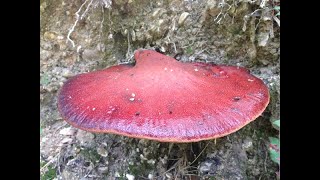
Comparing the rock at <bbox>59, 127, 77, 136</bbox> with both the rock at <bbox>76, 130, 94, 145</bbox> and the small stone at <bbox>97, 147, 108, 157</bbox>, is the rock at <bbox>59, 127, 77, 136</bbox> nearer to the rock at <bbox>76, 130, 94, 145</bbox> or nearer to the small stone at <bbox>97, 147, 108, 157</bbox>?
the rock at <bbox>76, 130, 94, 145</bbox>

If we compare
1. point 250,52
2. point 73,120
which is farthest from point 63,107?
point 250,52

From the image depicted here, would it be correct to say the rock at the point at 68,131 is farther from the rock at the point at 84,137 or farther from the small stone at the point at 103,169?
the small stone at the point at 103,169

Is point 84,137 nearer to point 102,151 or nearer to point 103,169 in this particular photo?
point 102,151

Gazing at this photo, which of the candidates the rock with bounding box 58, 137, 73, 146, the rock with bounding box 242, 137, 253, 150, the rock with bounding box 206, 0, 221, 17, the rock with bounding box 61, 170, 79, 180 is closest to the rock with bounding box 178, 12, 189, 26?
the rock with bounding box 206, 0, 221, 17

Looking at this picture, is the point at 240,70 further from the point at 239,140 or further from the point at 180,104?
the point at 180,104

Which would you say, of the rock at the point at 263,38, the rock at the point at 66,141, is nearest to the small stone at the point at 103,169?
the rock at the point at 66,141

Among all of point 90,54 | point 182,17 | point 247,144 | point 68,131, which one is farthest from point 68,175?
point 182,17
